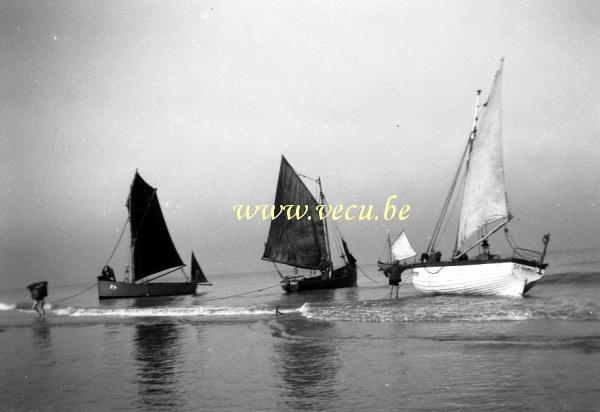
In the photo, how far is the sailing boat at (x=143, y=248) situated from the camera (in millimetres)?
46031

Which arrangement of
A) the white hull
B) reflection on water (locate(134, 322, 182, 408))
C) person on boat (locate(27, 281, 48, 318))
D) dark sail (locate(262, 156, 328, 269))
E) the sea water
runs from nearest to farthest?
the sea water, reflection on water (locate(134, 322, 182, 408)), the white hull, person on boat (locate(27, 281, 48, 318)), dark sail (locate(262, 156, 328, 269))

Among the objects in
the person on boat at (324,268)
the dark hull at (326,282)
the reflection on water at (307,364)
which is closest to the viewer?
the reflection on water at (307,364)

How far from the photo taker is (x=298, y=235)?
139 feet

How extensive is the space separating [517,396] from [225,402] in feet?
14.1

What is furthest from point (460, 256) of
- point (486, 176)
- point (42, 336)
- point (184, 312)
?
point (42, 336)

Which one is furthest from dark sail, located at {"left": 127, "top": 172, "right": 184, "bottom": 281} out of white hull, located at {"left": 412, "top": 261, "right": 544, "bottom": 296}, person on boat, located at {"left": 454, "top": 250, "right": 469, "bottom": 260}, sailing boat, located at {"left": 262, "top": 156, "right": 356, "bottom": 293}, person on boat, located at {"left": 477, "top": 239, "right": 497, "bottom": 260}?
person on boat, located at {"left": 477, "top": 239, "right": 497, "bottom": 260}

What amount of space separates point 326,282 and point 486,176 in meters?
24.7

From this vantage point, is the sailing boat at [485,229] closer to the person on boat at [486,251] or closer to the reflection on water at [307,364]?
the person on boat at [486,251]

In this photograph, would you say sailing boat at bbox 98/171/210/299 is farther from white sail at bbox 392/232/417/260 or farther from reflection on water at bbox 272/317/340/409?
white sail at bbox 392/232/417/260

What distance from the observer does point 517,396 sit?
724 cm

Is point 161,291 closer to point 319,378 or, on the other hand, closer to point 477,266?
point 477,266

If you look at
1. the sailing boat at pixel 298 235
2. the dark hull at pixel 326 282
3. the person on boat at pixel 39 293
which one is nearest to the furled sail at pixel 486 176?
the sailing boat at pixel 298 235

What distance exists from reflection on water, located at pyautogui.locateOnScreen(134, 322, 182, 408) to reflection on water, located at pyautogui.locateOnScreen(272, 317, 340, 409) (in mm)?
1939

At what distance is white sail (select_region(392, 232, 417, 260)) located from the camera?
7494 cm
